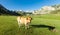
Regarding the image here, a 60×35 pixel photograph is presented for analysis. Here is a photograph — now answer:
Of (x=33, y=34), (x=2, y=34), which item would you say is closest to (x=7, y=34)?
(x=2, y=34)

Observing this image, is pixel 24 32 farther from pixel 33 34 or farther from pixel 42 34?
pixel 42 34

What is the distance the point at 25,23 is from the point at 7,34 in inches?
243

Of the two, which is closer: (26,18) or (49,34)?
(49,34)

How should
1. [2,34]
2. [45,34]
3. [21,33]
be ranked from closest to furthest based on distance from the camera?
[2,34], [21,33], [45,34]

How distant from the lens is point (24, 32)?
26.4 meters

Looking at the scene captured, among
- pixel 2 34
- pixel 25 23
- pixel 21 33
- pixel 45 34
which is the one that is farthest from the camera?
pixel 25 23

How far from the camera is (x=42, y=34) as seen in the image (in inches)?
1077

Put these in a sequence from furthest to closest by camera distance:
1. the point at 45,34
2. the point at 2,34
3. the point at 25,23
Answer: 1. the point at 25,23
2. the point at 45,34
3. the point at 2,34

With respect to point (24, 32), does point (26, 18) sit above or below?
above

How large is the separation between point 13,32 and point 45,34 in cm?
564

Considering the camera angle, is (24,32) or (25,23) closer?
(24,32)

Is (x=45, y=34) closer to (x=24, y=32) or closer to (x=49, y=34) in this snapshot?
(x=49, y=34)

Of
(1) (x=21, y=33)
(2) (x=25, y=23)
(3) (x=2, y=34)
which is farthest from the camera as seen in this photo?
(2) (x=25, y=23)

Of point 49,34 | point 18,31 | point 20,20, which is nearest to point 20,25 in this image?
point 20,20
